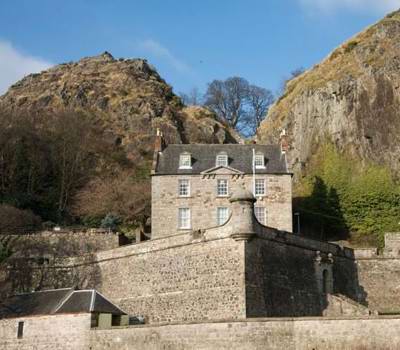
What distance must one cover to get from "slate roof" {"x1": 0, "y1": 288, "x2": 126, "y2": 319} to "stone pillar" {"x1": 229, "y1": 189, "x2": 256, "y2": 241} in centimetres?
710

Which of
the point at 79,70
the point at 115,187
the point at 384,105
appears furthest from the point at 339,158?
the point at 79,70

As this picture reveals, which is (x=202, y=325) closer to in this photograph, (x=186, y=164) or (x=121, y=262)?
(x=121, y=262)

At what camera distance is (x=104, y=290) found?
40562 mm

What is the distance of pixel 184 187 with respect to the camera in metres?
46.4

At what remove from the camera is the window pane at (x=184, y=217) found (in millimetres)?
45812

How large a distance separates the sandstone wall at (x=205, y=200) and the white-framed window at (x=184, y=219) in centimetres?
20

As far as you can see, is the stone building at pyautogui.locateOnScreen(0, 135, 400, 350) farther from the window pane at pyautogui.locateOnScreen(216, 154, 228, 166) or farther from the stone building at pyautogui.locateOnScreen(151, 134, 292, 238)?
the window pane at pyautogui.locateOnScreen(216, 154, 228, 166)

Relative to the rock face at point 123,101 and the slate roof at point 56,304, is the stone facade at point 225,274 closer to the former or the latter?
the slate roof at point 56,304

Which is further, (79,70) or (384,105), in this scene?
(79,70)

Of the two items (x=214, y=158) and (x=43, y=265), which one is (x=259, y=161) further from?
(x=43, y=265)

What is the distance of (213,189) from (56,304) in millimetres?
13226

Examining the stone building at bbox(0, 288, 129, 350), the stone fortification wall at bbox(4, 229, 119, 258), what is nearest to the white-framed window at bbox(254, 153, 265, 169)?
the stone fortification wall at bbox(4, 229, 119, 258)

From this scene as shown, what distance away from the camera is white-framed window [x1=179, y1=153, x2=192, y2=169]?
154 ft

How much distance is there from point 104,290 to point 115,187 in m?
14.7
